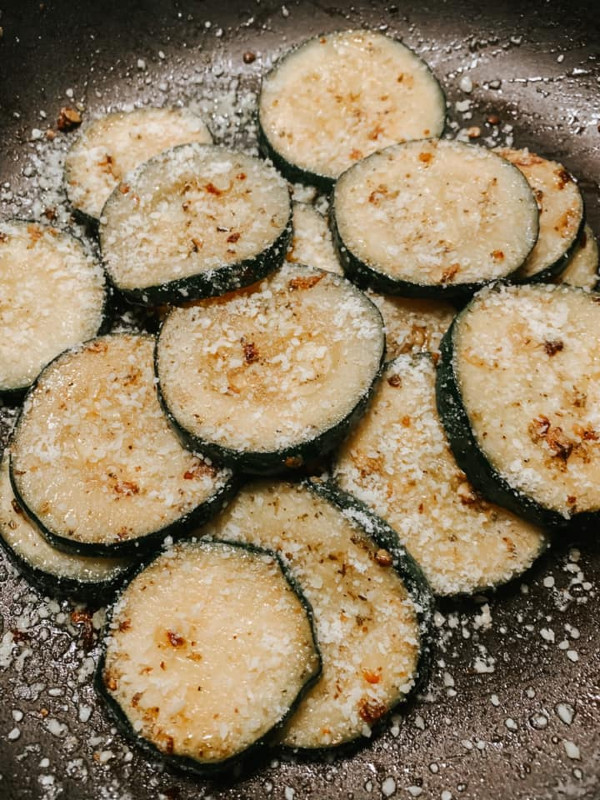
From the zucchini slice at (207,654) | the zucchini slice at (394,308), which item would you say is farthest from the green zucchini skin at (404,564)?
the zucchini slice at (394,308)

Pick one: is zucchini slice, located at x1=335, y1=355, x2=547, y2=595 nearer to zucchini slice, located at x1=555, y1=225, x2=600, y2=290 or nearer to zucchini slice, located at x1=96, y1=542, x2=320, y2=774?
zucchini slice, located at x1=96, y1=542, x2=320, y2=774

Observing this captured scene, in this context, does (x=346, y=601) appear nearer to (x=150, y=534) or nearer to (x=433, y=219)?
(x=150, y=534)

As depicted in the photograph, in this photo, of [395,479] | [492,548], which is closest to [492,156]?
[395,479]

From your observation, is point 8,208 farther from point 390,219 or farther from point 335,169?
point 390,219

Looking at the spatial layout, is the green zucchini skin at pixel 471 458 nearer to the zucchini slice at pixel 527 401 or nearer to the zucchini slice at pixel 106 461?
the zucchini slice at pixel 527 401

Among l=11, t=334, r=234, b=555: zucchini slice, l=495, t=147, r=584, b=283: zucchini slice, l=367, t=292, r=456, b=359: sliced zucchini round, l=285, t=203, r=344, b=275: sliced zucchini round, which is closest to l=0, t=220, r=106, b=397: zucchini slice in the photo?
l=11, t=334, r=234, b=555: zucchini slice

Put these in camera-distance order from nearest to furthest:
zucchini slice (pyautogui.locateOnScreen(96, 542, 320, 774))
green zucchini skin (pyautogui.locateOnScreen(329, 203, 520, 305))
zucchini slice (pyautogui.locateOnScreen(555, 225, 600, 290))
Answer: zucchini slice (pyautogui.locateOnScreen(96, 542, 320, 774)) < green zucchini skin (pyautogui.locateOnScreen(329, 203, 520, 305)) < zucchini slice (pyautogui.locateOnScreen(555, 225, 600, 290))

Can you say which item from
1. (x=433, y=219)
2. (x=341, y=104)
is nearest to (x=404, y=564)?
(x=433, y=219)
